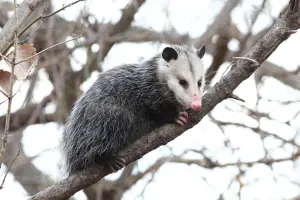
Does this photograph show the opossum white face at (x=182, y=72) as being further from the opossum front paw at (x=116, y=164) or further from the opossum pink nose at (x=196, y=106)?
the opossum front paw at (x=116, y=164)

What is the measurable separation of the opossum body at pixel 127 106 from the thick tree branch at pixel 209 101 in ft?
0.21

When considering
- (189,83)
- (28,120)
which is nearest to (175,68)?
(189,83)

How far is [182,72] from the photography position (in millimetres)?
3193

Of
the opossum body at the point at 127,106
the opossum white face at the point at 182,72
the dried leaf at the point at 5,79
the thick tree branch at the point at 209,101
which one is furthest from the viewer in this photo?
the opossum white face at the point at 182,72

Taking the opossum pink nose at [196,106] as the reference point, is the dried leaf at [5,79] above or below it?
above

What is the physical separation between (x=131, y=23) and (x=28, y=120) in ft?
4.48

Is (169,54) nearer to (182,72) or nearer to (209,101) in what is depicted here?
(182,72)

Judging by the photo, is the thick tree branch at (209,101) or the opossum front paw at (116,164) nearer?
the thick tree branch at (209,101)

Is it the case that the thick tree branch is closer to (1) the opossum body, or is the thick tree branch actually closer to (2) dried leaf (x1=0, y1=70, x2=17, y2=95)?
(1) the opossum body

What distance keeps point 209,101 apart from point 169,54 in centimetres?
62

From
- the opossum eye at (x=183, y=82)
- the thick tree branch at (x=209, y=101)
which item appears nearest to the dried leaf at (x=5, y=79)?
the thick tree branch at (x=209, y=101)

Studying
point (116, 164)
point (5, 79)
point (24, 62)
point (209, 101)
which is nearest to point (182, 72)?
point (209, 101)

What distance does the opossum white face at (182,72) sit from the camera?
10.1 feet

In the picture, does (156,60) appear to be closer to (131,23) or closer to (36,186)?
(131,23)
